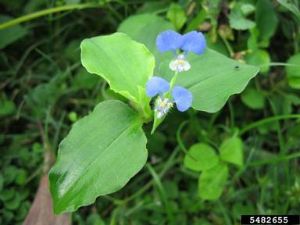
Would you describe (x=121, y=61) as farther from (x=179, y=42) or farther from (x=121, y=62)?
(x=179, y=42)

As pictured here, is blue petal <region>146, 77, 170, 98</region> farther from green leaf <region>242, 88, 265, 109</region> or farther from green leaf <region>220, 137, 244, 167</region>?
green leaf <region>242, 88, 265, 109</region>

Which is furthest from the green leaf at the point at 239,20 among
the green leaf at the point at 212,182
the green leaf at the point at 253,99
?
the green leaf at the point at 212,182

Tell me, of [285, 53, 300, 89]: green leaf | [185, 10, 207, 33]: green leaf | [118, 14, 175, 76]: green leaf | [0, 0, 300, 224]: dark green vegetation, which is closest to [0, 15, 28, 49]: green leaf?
[0, 0, 300, 224]: dark green vegetation

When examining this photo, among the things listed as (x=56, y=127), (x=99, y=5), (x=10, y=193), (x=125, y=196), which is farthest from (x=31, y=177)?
(x=99, y=5)

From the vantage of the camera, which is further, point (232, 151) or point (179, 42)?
point (232, 151)

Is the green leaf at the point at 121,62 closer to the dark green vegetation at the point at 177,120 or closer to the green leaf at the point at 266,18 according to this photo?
the dark green vegetation at the point at 177,120

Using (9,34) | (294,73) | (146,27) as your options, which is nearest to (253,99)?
(294,73)

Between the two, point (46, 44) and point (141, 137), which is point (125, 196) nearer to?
point (141, 137)
